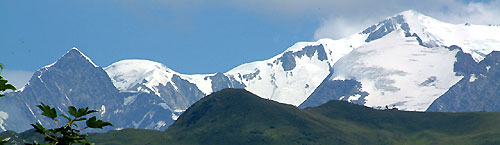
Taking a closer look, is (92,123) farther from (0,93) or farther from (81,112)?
(0,93)

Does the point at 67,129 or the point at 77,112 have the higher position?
the point at 77,112

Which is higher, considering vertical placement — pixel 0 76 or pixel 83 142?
pixel 0 76

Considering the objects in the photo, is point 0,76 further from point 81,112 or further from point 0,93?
point 81,112

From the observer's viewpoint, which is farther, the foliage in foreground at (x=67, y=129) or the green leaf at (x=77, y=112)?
the green leaf at (x=77, y=112)

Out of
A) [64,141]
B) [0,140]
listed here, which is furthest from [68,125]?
[0,140]

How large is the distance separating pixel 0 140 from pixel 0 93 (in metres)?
1.66

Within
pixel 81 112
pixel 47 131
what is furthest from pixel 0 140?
pixel 81 112

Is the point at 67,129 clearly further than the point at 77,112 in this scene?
No

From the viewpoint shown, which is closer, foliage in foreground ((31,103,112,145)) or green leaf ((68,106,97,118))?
foliage in foreground ((31,103,112,145))

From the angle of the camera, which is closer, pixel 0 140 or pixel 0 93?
pixel 0 140

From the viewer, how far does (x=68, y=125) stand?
56.4 ft

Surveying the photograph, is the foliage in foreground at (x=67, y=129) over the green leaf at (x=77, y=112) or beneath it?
beneath

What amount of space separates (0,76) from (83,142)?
228 cm

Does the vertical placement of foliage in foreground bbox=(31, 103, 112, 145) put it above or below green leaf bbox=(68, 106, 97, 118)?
below
